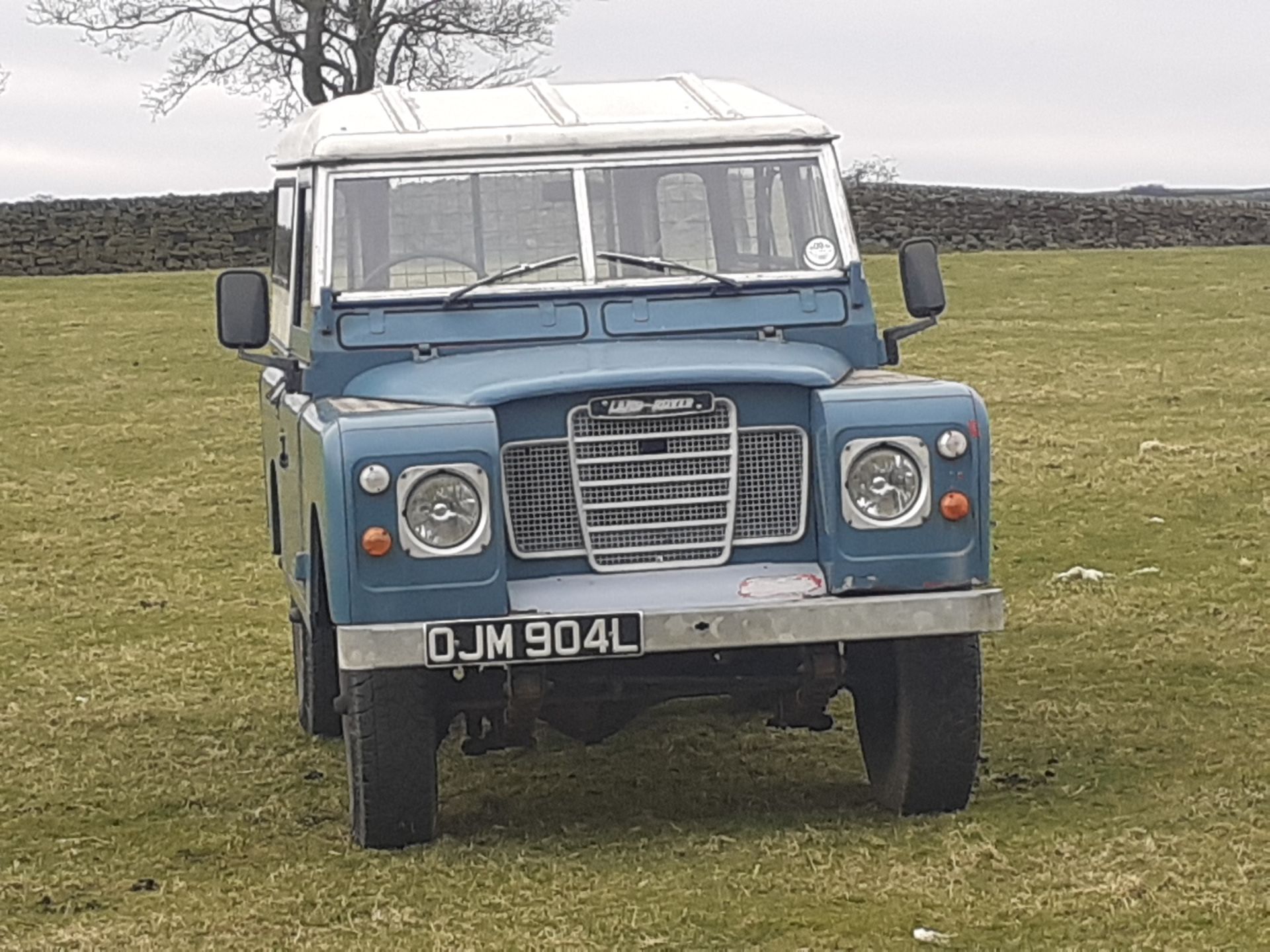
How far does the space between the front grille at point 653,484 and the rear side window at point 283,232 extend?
2.09 meters

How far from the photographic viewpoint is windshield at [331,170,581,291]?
7.86 metres

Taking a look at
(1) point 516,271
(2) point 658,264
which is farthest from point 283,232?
(2) point 658,264

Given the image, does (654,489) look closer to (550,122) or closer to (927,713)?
(927,713)

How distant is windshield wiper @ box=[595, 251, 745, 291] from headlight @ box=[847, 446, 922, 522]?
1.21 meters

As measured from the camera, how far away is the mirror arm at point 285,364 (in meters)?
7.96

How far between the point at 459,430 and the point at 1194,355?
17.3m

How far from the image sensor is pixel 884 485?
22.4 ft

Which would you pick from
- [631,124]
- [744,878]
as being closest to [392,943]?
[744,878]

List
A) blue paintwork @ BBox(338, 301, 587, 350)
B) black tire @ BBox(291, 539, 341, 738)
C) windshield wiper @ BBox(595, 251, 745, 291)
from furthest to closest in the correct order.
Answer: black tire @ BBox(291, 539, 341, 738), windshield wiper @ BBox(595, 251, 745, 291), blue paintwork @ BBox(338, 301, 587, 350)

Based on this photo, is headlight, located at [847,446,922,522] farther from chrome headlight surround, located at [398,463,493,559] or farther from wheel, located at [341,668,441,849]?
wheel, located at [341,668,441,849]

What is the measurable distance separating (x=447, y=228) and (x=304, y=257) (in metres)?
0.62

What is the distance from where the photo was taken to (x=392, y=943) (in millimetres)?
6121

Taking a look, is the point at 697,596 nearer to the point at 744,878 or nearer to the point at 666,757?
the point at 744,878

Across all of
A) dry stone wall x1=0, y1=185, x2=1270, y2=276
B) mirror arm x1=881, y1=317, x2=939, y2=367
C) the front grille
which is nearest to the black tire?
the front grille
